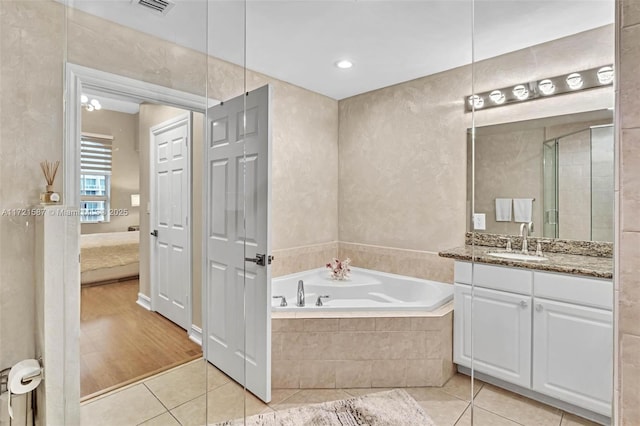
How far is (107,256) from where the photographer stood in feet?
4.74

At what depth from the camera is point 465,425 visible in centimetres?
187

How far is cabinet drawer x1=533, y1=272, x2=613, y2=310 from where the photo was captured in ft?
2.97

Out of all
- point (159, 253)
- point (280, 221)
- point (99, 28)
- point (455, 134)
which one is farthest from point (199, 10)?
point (455, 134)

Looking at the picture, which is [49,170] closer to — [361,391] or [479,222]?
[479,222]

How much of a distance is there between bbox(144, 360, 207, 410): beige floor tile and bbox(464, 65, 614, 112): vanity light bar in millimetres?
1633

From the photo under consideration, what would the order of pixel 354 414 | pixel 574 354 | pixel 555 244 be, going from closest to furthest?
pixel 574 354
pixel 555 244
pixel 354 414

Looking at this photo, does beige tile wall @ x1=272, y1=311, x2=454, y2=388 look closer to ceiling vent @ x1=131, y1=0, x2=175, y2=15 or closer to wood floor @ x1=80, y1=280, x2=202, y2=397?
wood floor @ x1=80, y1=280, x2=202, y2=397

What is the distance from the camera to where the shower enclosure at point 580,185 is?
2.93ft

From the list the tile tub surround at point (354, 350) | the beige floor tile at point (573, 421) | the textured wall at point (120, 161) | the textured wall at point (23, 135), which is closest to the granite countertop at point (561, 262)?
the beige floor tile at point (573, 421)

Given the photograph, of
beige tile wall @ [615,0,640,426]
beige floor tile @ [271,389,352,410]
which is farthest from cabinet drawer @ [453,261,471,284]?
beige floor tile @ [271,389,352,410]

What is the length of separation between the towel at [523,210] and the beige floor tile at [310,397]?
1.59 m

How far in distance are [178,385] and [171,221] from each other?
0.73m

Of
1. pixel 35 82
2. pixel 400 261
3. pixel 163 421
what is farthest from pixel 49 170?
pixel 400 261

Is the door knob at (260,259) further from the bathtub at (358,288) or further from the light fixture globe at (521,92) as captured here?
the light fixture globe at (521,92)
